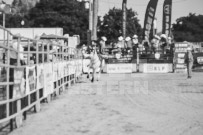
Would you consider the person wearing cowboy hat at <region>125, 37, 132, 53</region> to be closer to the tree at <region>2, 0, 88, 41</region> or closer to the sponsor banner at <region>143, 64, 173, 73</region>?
the sponsor banner at <region>143, 64, 173, 73</region>

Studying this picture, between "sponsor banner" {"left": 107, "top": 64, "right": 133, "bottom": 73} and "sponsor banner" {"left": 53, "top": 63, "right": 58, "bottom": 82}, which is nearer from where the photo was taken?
"sponsor banner" {"left": 53, "top": 63, "right": 58, "bottom": 82}

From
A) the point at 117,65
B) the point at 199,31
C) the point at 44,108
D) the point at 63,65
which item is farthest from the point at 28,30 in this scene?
the point at 199,31

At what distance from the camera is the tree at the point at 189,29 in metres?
109

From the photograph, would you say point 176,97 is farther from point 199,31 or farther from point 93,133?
point 199,31

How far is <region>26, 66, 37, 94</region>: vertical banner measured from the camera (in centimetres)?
849

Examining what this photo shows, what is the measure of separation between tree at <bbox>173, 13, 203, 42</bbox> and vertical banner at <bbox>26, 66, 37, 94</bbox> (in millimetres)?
101878

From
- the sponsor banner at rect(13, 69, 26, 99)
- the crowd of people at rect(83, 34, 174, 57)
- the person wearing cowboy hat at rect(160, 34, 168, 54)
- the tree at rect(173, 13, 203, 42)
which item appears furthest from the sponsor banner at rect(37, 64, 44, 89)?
the tree at rect(173, 13, 203, 42)

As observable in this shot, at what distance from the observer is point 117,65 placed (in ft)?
96.3

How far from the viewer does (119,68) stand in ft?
96.5

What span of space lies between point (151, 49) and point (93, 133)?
23.9 metres

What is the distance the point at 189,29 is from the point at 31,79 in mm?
108012

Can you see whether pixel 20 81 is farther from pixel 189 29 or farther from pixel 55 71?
pixel 189 29

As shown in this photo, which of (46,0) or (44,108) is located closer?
(44,108)

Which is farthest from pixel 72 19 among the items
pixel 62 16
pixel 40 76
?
pixel 40 76
